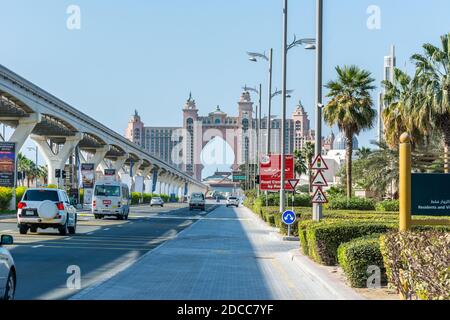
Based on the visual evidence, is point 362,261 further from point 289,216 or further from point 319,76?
point 289,216

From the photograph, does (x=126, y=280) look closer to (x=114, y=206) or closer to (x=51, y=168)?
(x=114, y=206)

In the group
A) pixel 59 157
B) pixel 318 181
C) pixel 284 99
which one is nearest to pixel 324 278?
pixel 318 181

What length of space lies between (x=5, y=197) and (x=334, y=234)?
45565 millimetres

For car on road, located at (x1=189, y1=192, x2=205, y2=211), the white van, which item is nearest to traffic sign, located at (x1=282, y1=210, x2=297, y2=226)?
the white van

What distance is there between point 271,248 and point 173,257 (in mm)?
5903

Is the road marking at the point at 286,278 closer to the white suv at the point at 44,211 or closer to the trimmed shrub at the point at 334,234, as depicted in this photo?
the trimmed shrub at the point at 334,234

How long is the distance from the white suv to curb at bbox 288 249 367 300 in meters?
12.4

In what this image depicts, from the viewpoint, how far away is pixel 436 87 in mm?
46094

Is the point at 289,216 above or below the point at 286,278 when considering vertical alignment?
above

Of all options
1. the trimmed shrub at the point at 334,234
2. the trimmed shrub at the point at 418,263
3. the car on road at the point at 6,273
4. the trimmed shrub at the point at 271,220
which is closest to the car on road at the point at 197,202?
the trimmed shrub at the point at 271,220

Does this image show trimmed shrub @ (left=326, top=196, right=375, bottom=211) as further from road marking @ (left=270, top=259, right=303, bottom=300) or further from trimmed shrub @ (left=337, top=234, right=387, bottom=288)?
trimmed shrub @ (left=337, top=234, right=387, bottom=288)

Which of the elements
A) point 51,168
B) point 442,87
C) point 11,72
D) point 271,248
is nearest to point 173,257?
point 271,248

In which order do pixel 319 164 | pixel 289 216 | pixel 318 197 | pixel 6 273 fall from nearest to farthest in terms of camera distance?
pixel 6 273, pixel 319 164, pixel 318 197, pixel 289 216
